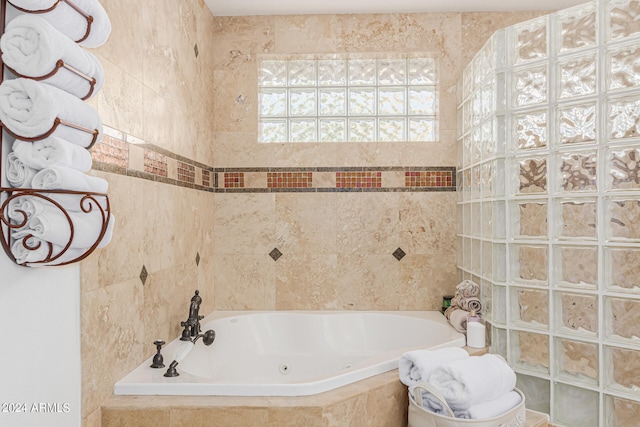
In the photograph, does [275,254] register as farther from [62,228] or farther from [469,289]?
[62,228]

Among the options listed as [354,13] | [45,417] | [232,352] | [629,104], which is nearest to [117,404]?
[45,417]

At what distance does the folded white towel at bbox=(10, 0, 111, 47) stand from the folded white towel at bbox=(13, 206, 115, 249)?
0.45 m

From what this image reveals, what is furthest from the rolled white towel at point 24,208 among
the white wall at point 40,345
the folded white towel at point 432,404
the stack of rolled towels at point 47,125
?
the folded white towel at point 432,404

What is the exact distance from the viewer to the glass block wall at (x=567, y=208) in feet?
6.83

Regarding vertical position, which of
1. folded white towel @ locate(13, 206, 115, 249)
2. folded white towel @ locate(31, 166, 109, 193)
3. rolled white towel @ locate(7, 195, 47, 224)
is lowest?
folded white towel @ locate(13, 206, 115, 249)

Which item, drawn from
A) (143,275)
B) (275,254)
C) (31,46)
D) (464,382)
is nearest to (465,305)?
(464,382)

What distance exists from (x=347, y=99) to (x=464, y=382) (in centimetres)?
210

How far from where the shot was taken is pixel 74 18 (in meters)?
1.27

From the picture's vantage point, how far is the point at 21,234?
121cm

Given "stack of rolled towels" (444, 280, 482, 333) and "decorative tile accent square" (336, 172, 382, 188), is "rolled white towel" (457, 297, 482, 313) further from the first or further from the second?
"decorative tile accent square" (336, 172, 382, 188)

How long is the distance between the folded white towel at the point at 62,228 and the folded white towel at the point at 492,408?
4.67 feet

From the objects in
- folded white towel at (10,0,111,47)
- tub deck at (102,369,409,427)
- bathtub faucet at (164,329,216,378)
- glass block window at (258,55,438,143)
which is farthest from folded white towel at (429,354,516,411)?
glass block window at (258,55,438,143)

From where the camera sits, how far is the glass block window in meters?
3.39

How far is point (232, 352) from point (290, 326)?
423mm
